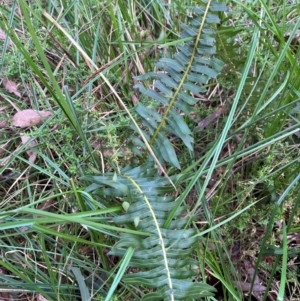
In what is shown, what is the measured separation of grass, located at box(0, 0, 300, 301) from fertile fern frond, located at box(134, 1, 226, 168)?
0.12 ft

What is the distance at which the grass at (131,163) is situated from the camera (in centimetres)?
110

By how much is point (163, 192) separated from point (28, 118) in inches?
22.6

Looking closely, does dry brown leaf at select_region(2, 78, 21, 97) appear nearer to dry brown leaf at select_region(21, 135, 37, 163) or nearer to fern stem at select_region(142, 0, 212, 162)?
dry brown leaf at select_region(21, 135, 37, 163)

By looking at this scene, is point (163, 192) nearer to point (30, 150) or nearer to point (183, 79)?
point (183, 79)

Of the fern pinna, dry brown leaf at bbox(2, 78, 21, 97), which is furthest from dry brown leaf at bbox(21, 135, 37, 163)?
the fern pinna

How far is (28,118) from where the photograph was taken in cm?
138

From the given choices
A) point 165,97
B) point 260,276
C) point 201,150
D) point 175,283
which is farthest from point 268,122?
point 175,283

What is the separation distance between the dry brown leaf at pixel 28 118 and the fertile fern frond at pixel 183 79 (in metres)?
0.40

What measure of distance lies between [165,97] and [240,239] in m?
0.47

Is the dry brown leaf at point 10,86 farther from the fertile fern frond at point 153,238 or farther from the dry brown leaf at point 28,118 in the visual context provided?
the fertile fern frond at point 153,238

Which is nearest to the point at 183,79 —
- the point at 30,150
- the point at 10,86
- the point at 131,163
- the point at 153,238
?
the point at 131,163

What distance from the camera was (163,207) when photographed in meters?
1.01

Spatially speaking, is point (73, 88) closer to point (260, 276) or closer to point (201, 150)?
point (201, 150)

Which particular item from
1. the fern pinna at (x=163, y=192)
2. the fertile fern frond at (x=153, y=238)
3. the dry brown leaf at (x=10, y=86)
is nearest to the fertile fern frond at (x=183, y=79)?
the fern pinna at (x=163, y=192)
